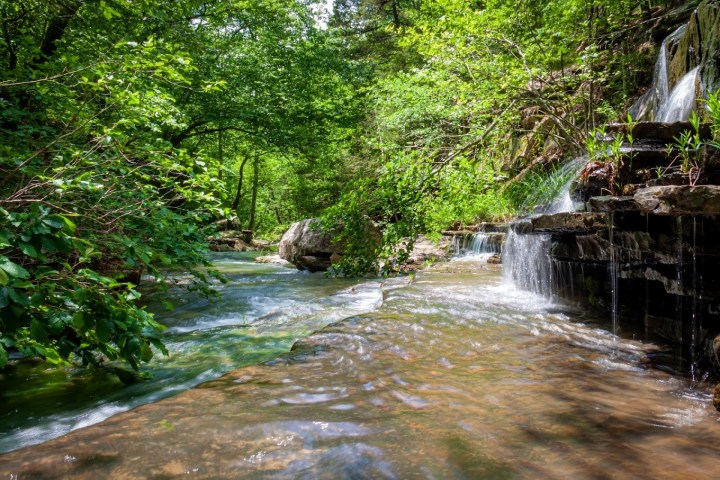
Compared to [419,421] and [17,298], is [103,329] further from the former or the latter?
[419,421]

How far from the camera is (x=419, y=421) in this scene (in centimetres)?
233

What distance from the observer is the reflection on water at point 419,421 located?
1840 mm

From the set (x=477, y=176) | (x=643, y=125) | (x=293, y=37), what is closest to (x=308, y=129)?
(x=293, y=37)

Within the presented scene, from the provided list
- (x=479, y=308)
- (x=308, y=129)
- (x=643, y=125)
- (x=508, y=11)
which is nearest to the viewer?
(x=643, y=125)

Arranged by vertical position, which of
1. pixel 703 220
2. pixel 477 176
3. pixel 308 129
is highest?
pixel 308 129

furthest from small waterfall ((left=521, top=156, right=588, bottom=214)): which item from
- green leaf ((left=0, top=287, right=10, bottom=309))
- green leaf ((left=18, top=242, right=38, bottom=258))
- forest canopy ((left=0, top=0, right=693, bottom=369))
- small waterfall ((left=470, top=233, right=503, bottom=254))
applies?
green leaf ((left=0, top=287, right=10, bottom=309))

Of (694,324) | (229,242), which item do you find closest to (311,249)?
(694,324)

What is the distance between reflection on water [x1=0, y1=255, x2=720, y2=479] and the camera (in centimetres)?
184

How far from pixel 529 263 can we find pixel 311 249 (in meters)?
6.65

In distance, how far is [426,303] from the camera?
5.70m

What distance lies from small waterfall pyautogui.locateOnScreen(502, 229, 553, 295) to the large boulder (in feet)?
16.7

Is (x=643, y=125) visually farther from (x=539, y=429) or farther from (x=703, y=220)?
(x=539, y=429)

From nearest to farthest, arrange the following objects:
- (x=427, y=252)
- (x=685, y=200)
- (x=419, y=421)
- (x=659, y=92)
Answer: (x=419, y=421) → (x=685, y=200) → (x=659, y=92) → (x=427, y=252)

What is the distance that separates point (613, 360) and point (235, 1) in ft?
38.6
